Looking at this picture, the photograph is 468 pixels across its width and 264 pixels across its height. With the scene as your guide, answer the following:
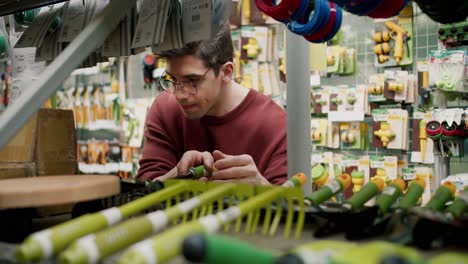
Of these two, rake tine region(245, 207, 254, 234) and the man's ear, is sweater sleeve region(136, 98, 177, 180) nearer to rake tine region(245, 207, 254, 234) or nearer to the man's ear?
the man's ear

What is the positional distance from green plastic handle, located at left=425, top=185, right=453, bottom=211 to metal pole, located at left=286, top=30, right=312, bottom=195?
0.53 metres

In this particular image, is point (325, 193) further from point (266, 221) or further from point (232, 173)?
point (232, 173)

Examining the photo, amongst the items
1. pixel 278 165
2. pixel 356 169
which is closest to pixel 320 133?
pixel 356 169

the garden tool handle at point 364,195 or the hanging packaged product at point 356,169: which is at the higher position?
the garden tool handle at point 364,195

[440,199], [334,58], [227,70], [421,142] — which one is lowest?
[421,142]

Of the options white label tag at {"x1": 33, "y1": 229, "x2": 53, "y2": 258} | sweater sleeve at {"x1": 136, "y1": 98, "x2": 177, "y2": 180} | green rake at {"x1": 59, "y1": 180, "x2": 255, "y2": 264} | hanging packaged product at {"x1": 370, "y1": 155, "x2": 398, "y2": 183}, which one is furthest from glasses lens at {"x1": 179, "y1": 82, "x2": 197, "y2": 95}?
hanging packaged product at {"x1": 370, "y1": 155, "x2": 398, "y2": 183}

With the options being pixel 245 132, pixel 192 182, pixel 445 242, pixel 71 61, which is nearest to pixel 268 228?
pixel 192 182

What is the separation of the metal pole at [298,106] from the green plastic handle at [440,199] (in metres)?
0.53

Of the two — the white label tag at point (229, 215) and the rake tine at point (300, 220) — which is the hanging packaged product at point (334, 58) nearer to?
the rake tine at point (300, 220)

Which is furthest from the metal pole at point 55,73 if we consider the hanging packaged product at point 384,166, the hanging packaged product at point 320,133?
the hanging packaged product at point 320,133

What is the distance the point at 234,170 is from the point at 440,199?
0.71 metres

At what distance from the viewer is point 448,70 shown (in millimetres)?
2973

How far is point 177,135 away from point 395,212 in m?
1.64

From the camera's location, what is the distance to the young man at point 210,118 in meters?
2.15
